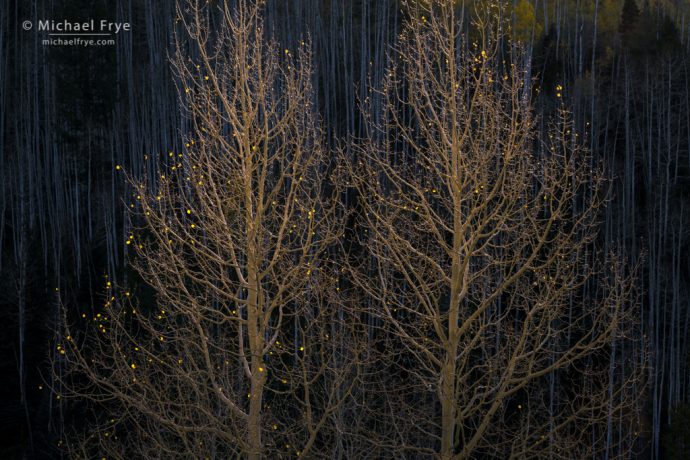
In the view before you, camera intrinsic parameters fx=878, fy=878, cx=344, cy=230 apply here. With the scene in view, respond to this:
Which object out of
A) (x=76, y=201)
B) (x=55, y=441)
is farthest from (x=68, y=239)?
(x=55, y=441)

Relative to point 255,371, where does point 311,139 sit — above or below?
above

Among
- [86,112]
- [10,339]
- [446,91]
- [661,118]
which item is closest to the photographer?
[446,91]

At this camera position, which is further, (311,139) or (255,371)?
(311,139)

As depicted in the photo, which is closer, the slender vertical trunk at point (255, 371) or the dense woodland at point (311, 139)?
the slender vertical trunk at point (255, 371)

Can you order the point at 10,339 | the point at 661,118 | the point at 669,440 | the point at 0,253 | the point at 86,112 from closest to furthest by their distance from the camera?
the point at 669,440, the point at 10,339, the point at 0,253, the point at 661,118, the point at 86,112

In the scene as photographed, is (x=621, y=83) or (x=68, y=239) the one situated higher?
(x=621, y=83)

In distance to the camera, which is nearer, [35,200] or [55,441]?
[55,441]

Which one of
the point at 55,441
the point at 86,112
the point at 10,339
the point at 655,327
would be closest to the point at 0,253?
the point at 10,339

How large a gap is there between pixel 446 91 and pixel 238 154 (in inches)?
66.8

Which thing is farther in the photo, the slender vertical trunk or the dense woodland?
the dense woodland

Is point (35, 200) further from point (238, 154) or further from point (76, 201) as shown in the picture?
point (238, 154)

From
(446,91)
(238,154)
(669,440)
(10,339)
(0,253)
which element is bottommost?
(669,440)

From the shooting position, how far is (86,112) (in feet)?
97.2

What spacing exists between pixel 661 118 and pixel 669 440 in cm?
1208
